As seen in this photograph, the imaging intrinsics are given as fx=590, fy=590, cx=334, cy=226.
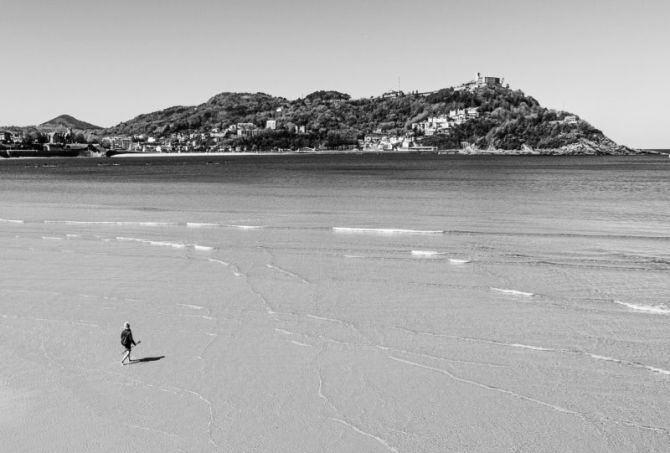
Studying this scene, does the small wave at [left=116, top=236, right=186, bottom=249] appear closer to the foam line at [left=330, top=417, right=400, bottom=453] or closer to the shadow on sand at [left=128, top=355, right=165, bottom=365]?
the shadow on sand at [left=128, top=355, right=165, bottom=365]

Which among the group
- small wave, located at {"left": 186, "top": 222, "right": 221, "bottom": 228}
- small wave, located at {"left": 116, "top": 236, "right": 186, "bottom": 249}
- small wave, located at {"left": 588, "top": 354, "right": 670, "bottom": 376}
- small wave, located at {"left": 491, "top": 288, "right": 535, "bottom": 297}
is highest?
small wave, located at {"left": 491, "top": 288, "right": 535, "bottom": 297}

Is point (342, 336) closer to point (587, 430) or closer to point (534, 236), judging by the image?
point (587, 430)

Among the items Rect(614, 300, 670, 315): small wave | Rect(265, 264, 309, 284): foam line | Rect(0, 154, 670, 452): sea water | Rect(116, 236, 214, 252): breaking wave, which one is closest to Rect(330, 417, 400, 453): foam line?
Rect(0, 154, 670, 452): sea water

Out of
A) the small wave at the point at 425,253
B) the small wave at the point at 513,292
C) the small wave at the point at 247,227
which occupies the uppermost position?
the small wave at the point at 425,253

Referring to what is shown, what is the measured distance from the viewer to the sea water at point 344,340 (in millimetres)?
9711

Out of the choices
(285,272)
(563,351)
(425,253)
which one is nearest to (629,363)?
(563,351)

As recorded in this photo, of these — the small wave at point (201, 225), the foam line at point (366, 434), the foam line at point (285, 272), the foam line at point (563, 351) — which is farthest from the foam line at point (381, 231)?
the foam line at point (366, 434)

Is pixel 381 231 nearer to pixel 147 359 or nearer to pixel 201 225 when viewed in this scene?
pixel 201 225

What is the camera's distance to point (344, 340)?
45.2 ft

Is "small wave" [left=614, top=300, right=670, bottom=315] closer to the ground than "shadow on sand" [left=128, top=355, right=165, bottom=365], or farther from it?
farther from it

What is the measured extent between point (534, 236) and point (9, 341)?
24.0 metres

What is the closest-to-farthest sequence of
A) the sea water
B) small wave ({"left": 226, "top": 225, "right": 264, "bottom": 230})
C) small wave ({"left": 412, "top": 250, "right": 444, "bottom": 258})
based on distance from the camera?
1. the sea water
2. small wave ({"left": 412, "top": 250, "right": 444, "bottom": 258})
3. small wave ({"left": 226, "top": 225, "right": 264, "bottom": 230})

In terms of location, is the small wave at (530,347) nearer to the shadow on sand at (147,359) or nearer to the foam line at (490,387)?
the foam line at (490,387)

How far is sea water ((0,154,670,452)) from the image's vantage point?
31.9ft
